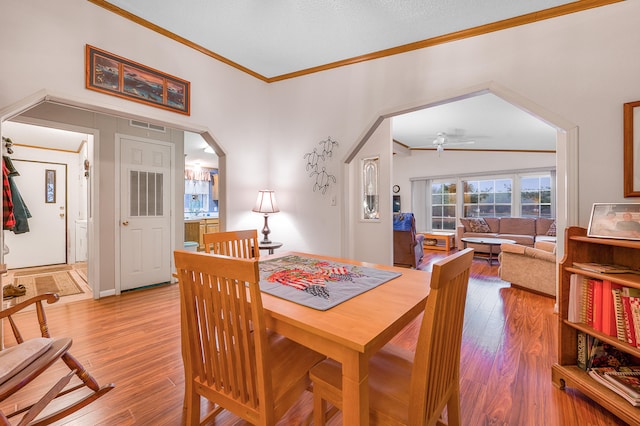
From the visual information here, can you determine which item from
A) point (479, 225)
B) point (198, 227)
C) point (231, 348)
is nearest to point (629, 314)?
point (231, 348)

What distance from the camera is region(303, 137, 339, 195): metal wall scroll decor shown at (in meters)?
3.19

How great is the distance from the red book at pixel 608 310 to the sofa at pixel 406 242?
10.0 ft

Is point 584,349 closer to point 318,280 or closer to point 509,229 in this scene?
point 318,280

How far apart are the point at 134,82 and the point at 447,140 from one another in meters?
5.37

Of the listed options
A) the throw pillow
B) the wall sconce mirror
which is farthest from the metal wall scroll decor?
the throw pillow

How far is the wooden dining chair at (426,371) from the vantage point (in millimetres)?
874

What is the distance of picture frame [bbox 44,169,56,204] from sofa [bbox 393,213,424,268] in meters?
6.23

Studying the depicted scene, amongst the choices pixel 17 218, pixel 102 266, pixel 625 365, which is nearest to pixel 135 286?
pixel 102 266

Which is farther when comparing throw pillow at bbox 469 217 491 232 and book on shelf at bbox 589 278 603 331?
throw pillow at bbox 469 217 491 232

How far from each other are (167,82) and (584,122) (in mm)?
3387

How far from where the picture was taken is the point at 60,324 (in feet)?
8.61

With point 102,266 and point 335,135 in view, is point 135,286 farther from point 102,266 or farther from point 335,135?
point 335,135

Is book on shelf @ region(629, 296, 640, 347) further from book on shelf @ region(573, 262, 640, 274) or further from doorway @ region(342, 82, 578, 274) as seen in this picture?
doorway @ region(342, 82, 578, 274)

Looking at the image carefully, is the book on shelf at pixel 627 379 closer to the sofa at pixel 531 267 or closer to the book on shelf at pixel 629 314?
the book on shelf at pixel 629 314
